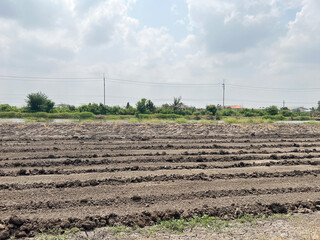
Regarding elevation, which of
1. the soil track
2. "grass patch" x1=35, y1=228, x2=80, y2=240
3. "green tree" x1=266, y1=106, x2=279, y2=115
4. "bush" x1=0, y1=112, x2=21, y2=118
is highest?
"green tree" x1=266, y1=106, x2=279, y2=115

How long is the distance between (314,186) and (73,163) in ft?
24.1

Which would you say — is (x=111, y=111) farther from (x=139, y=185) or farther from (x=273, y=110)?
(x=139, y=185)

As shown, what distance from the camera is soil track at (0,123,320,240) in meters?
5.08

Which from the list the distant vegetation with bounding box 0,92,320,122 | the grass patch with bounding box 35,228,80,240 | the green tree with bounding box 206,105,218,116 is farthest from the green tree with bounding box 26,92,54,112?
the grass patch with bounding box 35,228,80,240

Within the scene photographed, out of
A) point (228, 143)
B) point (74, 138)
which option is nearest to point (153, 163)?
point (228, 143)

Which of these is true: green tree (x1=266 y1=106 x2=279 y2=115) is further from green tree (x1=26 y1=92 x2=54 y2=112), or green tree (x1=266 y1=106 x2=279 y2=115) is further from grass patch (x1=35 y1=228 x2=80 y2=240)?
grass patch (x1=35 y1=228 x2=80 y2=240)

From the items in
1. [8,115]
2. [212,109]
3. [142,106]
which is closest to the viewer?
[8,115]

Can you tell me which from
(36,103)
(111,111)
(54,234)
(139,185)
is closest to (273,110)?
(111,111)

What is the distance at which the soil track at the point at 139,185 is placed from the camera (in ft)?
16.7

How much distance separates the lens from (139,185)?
686 cm

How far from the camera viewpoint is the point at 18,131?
17312mm

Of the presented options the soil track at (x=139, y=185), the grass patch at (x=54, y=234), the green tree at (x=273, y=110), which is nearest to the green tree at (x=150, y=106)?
the green tree at (x=273, y=110)

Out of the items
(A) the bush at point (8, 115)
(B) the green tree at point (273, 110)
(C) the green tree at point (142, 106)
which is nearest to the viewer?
(A) the bush at point (8, 115)

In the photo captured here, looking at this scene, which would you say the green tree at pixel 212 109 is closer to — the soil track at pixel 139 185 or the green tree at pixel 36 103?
the green tree at pixel 36 103
